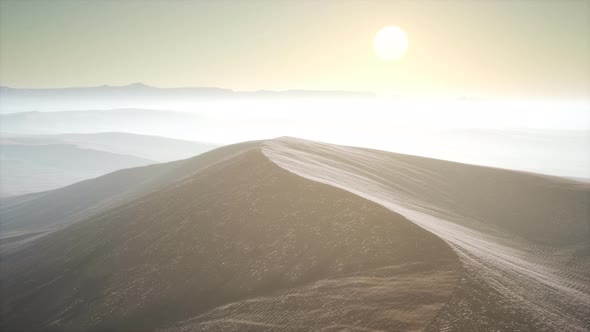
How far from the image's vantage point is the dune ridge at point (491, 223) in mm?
15859

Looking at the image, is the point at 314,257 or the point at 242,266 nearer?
the point at 314,257

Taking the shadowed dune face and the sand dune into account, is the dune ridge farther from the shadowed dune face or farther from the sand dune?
the shadowed dune face

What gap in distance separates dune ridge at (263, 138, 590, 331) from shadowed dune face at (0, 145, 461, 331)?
1.74 meters

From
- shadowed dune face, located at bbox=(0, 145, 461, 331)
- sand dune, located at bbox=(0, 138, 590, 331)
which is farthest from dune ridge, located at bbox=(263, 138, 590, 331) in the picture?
shadowed dune face, located at bbox=(0, 145, 461, 331)

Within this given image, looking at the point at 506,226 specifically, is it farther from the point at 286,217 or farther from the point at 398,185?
the point at 286,217

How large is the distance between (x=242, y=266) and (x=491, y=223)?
32447mm

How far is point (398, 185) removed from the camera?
1810 inches

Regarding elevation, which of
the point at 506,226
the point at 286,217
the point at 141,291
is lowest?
the point at 141,291

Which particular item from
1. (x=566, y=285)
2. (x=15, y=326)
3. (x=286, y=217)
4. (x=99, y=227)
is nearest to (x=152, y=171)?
(x=99, y=227)

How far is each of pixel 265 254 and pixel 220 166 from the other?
22366 millimetres

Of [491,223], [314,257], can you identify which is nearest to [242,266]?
[314,257]

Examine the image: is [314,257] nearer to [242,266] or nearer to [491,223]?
[242,266]

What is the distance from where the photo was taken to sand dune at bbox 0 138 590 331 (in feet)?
56.1

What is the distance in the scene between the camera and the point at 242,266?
26.1 meters
